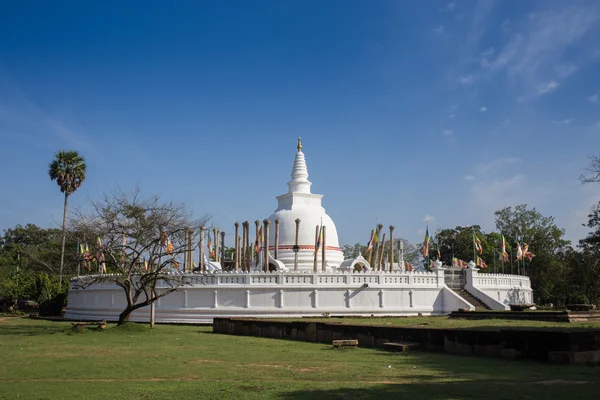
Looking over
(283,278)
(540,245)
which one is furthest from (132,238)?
(540,245)

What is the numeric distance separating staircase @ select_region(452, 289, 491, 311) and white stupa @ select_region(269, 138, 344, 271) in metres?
14.0

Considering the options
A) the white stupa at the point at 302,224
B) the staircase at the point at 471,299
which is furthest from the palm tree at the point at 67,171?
the staircase at the point at 471,299

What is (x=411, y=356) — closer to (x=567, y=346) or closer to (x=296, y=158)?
(x=567, y=346)

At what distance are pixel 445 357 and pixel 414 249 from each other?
76599mm

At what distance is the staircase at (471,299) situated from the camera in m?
41.8

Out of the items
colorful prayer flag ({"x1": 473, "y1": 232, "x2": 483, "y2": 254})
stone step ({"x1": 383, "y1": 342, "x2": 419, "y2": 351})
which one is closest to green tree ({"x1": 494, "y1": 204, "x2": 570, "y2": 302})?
colorful prayer flag ({"x1": 473, "y1": 232, "x2": 483, "y2": 254})

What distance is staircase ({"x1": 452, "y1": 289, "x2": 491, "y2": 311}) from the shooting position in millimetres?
41778

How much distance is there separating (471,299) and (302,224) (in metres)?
19.4

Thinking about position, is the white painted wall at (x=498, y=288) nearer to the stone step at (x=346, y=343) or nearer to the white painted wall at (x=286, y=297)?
the white painted wall at (x=286, y=297)

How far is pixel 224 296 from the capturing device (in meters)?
40.5

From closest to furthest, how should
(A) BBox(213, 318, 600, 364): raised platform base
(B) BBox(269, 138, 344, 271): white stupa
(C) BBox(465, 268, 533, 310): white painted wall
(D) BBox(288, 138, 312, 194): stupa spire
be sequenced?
(A) BBox(213, 318, 600, 364): raised platform base, (C) BBox(465, 268, 533, 310): white painted wall, (B) BBox(269, 138, 344, 271): white stupa, (D) BBox(288, 138, 312, 194): stupa spire

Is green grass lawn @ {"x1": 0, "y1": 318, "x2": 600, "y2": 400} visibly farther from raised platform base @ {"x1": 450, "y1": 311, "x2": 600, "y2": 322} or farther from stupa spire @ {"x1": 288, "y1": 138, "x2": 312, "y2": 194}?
stupa spire @ {"x1": 288, "y1": 138, "x2": 312, "y2": 194}

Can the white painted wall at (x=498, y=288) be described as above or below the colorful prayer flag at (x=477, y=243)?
below

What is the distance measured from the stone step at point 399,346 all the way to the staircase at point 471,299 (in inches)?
970
